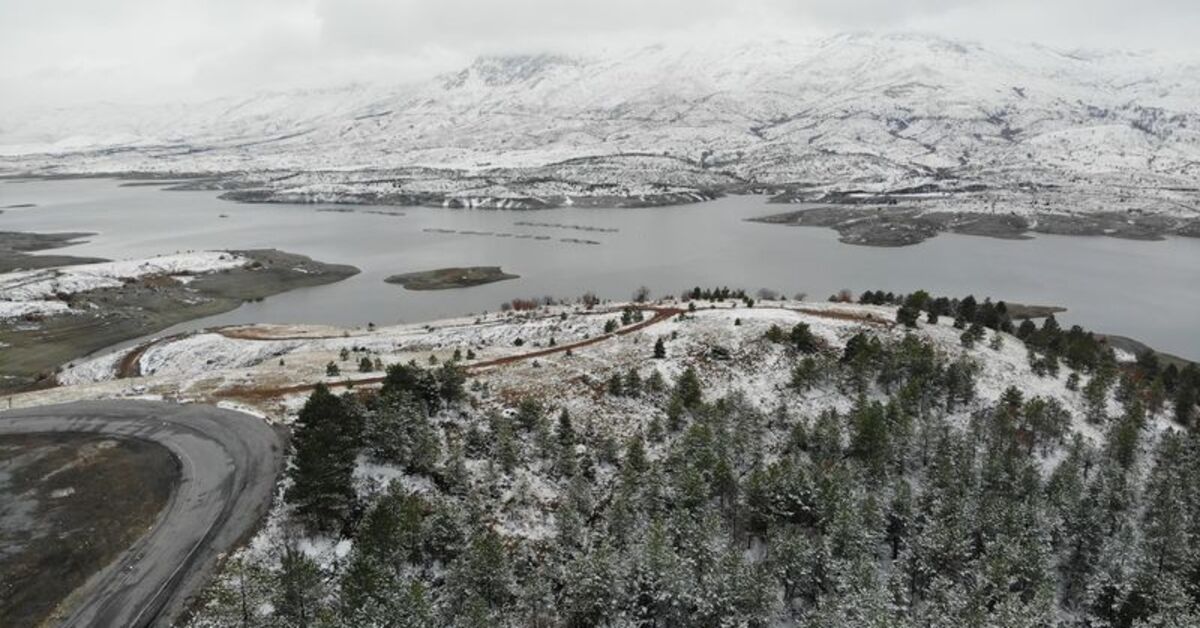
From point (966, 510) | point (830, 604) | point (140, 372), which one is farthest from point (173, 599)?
point (140, 372)

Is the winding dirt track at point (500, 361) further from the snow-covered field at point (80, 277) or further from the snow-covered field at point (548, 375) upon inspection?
the snow-covered field at point (80, 277)

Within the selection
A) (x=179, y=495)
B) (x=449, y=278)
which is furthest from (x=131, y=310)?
(x=179, y=495)

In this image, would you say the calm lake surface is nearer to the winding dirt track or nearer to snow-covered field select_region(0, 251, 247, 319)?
snow-covered field select_region(0, 251, 247, 319)

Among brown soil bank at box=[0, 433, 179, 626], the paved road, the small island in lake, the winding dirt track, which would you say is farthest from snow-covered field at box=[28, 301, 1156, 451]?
the small island in lake

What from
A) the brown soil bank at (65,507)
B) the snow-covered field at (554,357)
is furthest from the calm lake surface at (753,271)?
the brown soil bank at (65,507)

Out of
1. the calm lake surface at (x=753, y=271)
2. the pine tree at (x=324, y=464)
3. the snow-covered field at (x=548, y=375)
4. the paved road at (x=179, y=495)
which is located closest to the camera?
the paved road at (x=179, y=495)

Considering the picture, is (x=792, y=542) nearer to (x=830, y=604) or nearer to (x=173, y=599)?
(x=830, y=604)

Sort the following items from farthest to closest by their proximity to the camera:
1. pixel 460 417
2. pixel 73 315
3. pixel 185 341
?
1. pixel 73 315
2. pixel 185 341
3. pixel 460 417

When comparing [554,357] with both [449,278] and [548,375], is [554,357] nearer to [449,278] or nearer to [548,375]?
[548,375]
